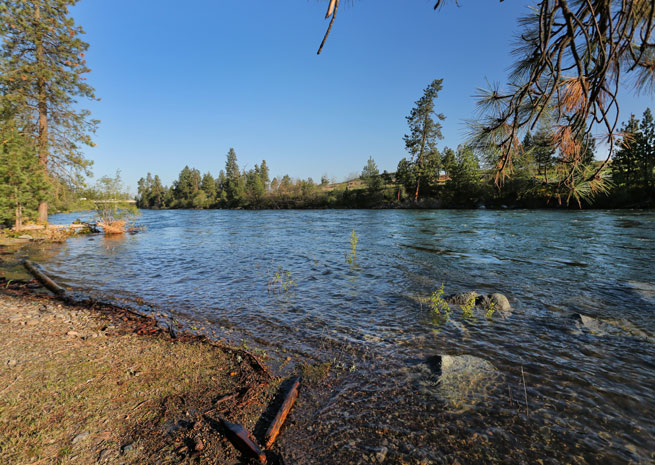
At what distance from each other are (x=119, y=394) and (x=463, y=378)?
414 centimetres

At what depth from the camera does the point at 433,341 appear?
4922 mm

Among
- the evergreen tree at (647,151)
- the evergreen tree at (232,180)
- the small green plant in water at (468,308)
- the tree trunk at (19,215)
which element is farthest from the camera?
the evergreen tree at (232,180)

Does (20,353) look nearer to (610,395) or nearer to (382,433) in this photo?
(382,433)

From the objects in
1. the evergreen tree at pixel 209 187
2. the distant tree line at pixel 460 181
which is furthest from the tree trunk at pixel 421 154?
the evergreen tree at pixel 209 187

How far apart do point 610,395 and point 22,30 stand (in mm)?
32648

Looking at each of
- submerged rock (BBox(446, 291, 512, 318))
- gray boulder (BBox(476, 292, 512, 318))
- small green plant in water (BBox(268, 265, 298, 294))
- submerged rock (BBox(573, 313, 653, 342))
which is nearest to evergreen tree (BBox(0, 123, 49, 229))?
small green plant in water (BBox(268, 265, 298, 294))

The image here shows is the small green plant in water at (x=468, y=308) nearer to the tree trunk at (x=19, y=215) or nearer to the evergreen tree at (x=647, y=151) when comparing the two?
the tree trunk at (x=19, y=215)

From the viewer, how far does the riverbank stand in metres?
2.44

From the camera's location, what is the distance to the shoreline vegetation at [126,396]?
244 centimetres

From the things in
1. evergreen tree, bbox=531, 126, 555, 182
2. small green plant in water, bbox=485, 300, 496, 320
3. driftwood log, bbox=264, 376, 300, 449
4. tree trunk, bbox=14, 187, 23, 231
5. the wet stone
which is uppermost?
evergreen tree, bbox=531, 126, 555, 182

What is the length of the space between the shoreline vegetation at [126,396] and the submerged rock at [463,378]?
1.99 m

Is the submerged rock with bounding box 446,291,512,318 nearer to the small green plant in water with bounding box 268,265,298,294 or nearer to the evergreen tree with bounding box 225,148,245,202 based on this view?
the small green plant in water with bounding box 268,265,298,294

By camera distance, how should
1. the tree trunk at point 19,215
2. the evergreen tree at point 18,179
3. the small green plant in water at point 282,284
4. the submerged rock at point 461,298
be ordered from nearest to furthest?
the submerged rock at point 461,298, the small green plant in water at point 282,284, the evergreen tree at point 18,179, the tree trunk at point 19,215

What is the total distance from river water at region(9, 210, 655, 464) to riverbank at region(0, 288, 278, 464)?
66 cm
